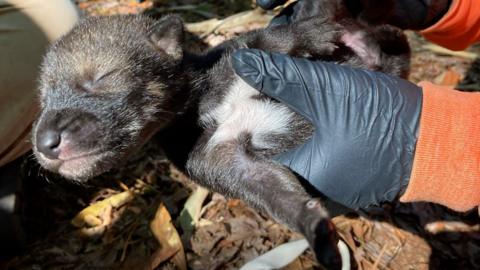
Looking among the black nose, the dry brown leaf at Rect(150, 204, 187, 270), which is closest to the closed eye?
the black nose

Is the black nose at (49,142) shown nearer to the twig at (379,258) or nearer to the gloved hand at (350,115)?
the gloved hand at (350,115)

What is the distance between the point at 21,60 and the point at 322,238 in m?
3.16

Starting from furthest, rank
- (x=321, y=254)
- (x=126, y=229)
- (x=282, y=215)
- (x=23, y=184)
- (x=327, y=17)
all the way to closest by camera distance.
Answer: (x=23, y=184), (x=126, y=229), (x=327, y=17), (x=282, y=215), (x=321, y=254)

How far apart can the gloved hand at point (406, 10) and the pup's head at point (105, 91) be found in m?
1.00

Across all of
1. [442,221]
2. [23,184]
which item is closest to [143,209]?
[23,184]

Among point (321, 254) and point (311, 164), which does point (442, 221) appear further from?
point (321, 254)

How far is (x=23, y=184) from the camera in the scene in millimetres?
5055

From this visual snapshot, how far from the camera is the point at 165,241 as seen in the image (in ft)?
14.6

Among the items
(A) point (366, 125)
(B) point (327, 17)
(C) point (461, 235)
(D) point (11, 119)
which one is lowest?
(C) point (461, 235)

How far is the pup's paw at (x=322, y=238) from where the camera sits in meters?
2.50

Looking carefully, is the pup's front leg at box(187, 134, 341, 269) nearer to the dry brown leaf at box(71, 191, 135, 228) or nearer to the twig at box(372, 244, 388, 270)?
the twig at box(372, 244, 388, 270)

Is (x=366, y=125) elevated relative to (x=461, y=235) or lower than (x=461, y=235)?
elevated

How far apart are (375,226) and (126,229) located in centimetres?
210

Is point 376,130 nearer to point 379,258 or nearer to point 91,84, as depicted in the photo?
point 379,258
